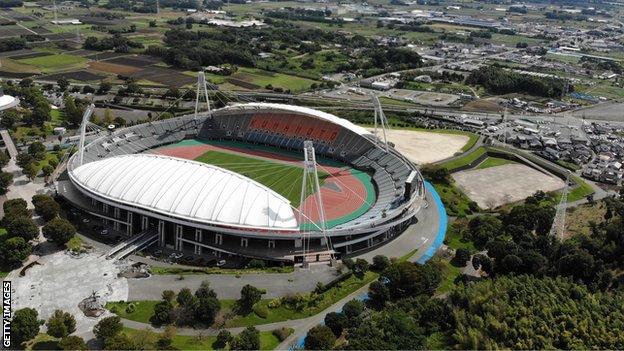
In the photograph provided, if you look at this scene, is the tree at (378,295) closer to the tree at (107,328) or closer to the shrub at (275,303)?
the shrub at (275,303)

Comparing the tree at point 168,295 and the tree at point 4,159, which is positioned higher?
the tree at point 4,159

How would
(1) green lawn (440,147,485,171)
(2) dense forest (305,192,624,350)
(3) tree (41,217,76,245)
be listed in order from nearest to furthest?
(2) dense forest (305,192,624,350)
(3) tree (41,217,76,245)
(1) green lawn (440,147,485,171)

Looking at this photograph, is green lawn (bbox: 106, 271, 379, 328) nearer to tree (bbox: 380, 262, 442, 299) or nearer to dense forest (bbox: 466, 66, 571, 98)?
tree (bbox: 380, 262, 442, 299)

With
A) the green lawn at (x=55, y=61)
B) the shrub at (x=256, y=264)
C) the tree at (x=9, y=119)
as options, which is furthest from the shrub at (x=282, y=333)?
the green lawn at (x=55, y=61)

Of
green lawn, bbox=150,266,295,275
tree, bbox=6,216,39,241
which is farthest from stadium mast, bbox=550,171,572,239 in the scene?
tree, bbox=6,216,39,241

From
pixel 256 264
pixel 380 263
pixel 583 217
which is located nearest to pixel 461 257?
pixel 380 263

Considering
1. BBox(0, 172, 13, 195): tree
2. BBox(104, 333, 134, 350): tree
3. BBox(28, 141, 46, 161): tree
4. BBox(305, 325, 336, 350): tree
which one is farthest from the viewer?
BBox(28, 141, 46, 161): tree
